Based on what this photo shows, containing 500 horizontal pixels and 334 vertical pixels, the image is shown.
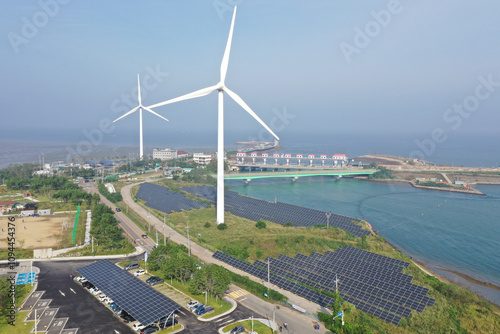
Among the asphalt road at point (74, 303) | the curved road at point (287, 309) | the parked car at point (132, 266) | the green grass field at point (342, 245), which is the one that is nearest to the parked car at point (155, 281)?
the parked car at point (132, 266)

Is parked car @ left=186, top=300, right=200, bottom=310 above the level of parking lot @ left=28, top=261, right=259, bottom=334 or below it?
above

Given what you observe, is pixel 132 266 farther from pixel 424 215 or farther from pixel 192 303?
pixel 424 215

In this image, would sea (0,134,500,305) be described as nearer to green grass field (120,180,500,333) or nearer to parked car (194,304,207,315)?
green grass field (120,180,500,333)

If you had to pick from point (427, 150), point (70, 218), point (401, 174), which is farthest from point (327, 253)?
point (427, 150)

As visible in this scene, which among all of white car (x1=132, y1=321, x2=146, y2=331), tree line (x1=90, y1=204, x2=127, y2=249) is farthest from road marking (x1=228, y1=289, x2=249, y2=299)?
tree line (x1=90, y1=204, x2=127, y2=249)

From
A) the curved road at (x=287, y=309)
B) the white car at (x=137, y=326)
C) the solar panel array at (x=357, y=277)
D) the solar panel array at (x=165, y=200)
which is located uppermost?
the solar panel array at (x=165, y=200)

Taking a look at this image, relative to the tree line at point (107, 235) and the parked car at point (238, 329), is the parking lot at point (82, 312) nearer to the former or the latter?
the parked car at point (238, 329)

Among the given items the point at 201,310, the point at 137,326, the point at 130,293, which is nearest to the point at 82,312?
the point at 130,293
